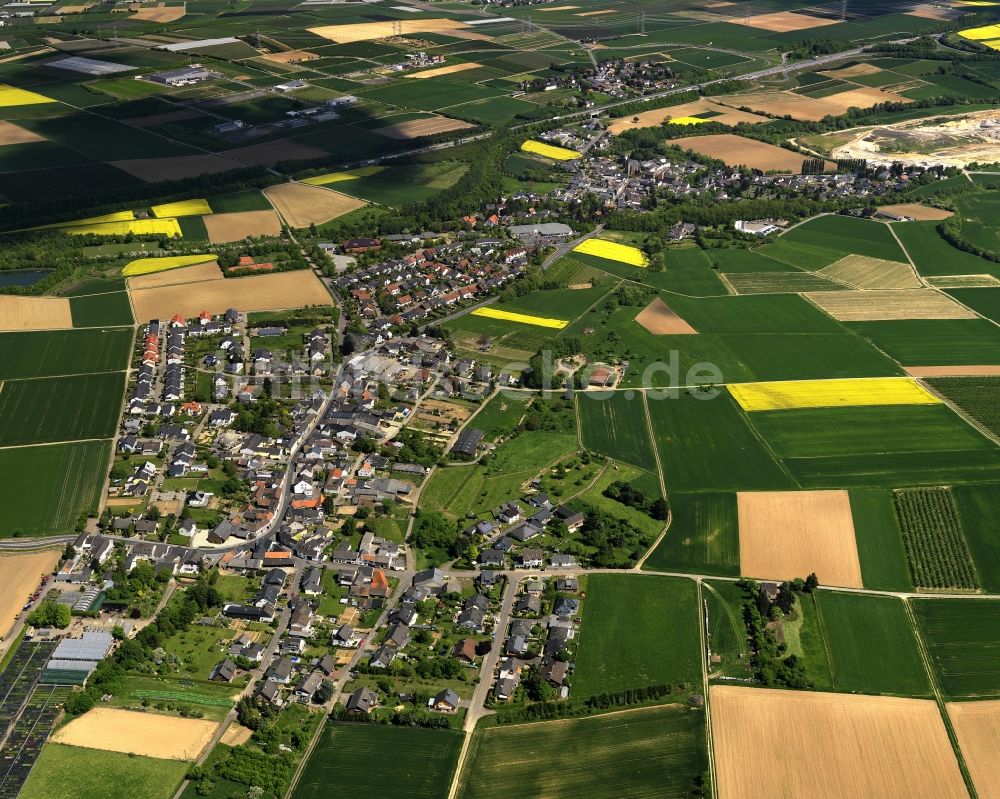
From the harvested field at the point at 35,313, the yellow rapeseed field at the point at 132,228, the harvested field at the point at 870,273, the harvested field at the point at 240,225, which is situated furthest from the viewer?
the harvested field at the point at 240,225

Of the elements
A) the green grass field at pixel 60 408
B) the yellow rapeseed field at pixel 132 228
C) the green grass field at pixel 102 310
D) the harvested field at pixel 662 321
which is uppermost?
the yellow rapeseed field at pixel 132 228

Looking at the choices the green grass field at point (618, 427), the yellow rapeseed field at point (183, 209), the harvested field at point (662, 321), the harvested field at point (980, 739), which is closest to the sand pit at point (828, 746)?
the harvested field at point (980, 739)

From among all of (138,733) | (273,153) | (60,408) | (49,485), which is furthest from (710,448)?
(273,153)

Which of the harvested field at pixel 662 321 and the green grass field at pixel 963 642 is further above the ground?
the harvested field at pixel 662 321

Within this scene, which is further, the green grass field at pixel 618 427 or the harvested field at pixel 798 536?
the green grass field at pixel 618 427

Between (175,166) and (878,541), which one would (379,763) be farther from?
(175,166)

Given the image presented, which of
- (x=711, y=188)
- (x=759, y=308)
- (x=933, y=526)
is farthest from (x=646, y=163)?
(x=933, y=526)

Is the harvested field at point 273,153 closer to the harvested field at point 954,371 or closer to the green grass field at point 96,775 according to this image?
the harvested field at point 954,371

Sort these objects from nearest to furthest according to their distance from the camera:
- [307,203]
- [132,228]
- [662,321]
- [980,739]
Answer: [980,739] < [662,321] < [132,228] < [307,203]
